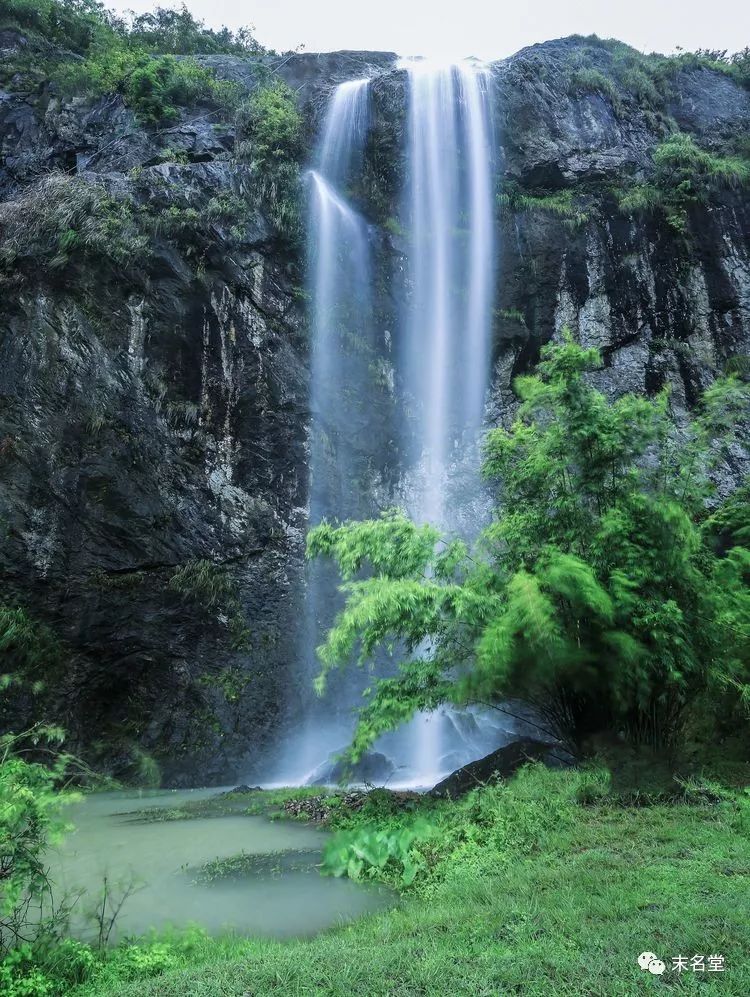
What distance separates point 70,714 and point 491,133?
51.4 ft

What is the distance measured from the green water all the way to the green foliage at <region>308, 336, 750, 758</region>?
1249 mm

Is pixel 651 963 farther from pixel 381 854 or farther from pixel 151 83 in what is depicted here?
pixel 151 83

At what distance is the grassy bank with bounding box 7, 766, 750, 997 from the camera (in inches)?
113

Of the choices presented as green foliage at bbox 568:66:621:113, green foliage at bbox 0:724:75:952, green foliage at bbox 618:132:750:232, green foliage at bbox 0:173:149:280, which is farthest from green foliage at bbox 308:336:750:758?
green foliage at bbox 568:66:621:113

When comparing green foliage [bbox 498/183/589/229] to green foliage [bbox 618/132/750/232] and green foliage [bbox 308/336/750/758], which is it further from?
green foliage [bbox 308/336/750/758]

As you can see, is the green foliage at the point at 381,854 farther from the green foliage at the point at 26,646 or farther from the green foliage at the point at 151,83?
the green foliage at the point at 151,83

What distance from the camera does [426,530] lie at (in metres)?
7.05

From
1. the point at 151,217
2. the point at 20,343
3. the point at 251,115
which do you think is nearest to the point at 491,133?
the point at 251,115

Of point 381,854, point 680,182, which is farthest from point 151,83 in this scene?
point 381,854

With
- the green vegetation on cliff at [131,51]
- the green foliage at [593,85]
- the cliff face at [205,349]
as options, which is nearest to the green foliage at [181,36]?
the green vegetation on cliff at [131,51]

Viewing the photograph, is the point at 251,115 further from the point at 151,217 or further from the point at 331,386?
the point at 331,386

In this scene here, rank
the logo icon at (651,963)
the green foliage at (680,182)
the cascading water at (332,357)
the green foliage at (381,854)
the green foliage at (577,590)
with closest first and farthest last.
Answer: the logo icon at (651,963), the green foliage at (381,854), the green foliage at (577,590), the cascading water at (332,357), the green foliage at (680,182)

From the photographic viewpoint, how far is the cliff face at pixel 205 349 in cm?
1234

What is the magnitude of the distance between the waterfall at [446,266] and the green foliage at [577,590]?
25.7 ft
